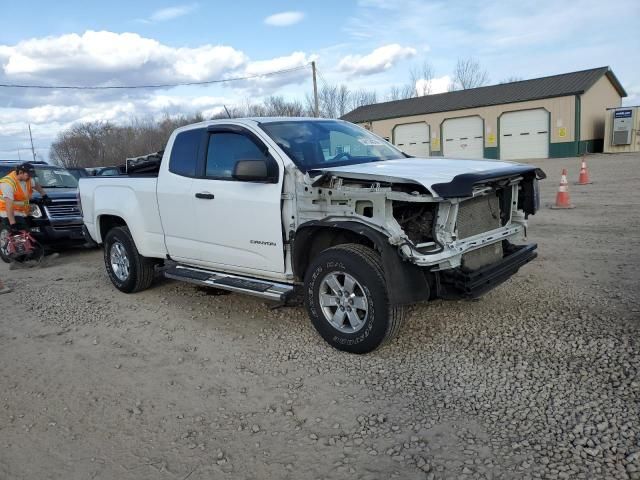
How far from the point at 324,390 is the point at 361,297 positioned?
802 millimetres

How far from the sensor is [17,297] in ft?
22.6

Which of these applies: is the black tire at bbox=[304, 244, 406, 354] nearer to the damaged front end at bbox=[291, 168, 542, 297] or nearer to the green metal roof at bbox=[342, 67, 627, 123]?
the damaged front end at bbox=[291, 168, 542, 297]

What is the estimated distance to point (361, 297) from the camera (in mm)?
4180

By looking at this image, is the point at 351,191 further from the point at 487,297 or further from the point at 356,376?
the point at 487,297

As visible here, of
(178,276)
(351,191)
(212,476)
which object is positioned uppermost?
(351,191)

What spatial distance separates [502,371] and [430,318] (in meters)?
1.20

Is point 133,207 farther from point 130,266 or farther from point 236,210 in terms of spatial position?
point 236,210

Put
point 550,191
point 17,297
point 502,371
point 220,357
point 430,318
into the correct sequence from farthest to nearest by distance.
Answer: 1. point 550,191
2. point 17,297
3. point 430,318
4. point 220,357
5. point 502,371

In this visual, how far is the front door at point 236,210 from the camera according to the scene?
477 centimetres

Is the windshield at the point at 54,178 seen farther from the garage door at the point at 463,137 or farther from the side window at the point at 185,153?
the garage door at the point at 463,137

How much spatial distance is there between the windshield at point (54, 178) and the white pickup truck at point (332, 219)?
18.0 feet

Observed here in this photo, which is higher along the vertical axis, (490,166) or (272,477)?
(490,166)

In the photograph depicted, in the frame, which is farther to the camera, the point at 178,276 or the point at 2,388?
the point at 178,276

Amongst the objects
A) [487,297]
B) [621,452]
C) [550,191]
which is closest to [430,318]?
[487,297]
